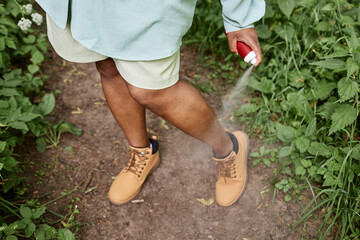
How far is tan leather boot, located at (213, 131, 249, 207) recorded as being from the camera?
1915 millimetres

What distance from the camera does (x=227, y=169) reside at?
6.35ft

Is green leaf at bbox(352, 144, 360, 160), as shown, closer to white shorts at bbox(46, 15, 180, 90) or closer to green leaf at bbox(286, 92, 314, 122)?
green leaf at bbox(286, 92, 314, 122)

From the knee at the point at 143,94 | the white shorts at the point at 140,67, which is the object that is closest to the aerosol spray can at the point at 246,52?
the white shorts at the point at 140,67

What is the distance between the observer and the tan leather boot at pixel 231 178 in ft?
6.28

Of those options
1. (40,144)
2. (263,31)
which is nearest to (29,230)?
(40,144)

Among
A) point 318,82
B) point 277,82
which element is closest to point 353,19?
point 318,82

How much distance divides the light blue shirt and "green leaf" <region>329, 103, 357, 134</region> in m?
0.94

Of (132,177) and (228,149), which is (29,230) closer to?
(132,177)

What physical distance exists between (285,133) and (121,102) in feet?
3.68

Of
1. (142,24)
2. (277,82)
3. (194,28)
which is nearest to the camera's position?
(142,24)

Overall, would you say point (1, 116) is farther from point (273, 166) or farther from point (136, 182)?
point (273, 166)

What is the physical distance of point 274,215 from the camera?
6.15 ft

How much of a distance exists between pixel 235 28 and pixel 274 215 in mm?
1191

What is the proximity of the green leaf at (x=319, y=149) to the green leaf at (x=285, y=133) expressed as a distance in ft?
0.50
